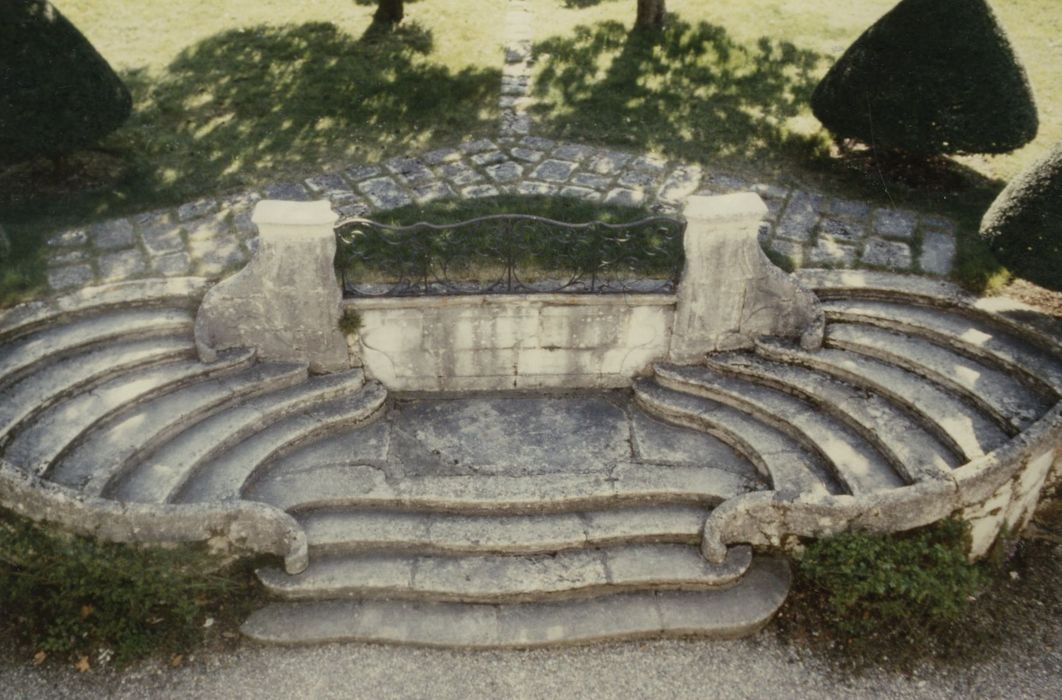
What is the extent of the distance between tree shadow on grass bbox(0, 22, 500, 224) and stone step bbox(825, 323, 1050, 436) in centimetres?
569

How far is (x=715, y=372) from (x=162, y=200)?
6739mm

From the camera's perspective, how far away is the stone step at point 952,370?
746 centimetres

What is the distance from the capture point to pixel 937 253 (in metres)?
9.29

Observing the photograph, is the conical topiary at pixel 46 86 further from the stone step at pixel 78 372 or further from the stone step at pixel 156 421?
the stone step at pixel 156 421

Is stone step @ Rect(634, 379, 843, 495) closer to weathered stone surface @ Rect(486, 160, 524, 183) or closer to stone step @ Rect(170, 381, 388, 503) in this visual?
stone step @ Rect(170, 381, 388, 503)

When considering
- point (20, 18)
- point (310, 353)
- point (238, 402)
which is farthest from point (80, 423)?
point (20, 18)

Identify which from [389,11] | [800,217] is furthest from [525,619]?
[389,11]

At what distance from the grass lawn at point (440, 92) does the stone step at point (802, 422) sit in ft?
8.26

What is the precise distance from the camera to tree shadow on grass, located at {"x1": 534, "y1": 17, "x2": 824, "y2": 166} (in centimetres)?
1116

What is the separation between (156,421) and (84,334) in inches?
53.5

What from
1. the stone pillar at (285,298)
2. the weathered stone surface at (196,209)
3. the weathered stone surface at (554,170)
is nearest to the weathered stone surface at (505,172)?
the weathered stone surface at (554,170)

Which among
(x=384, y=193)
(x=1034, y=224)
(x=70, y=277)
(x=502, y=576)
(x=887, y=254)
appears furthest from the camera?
(x=384, y=193)

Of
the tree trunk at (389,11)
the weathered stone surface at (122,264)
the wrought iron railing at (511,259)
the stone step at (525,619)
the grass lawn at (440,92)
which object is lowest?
the stone step at (525,619)

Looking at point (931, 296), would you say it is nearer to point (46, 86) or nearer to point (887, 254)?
point (887, 254)
